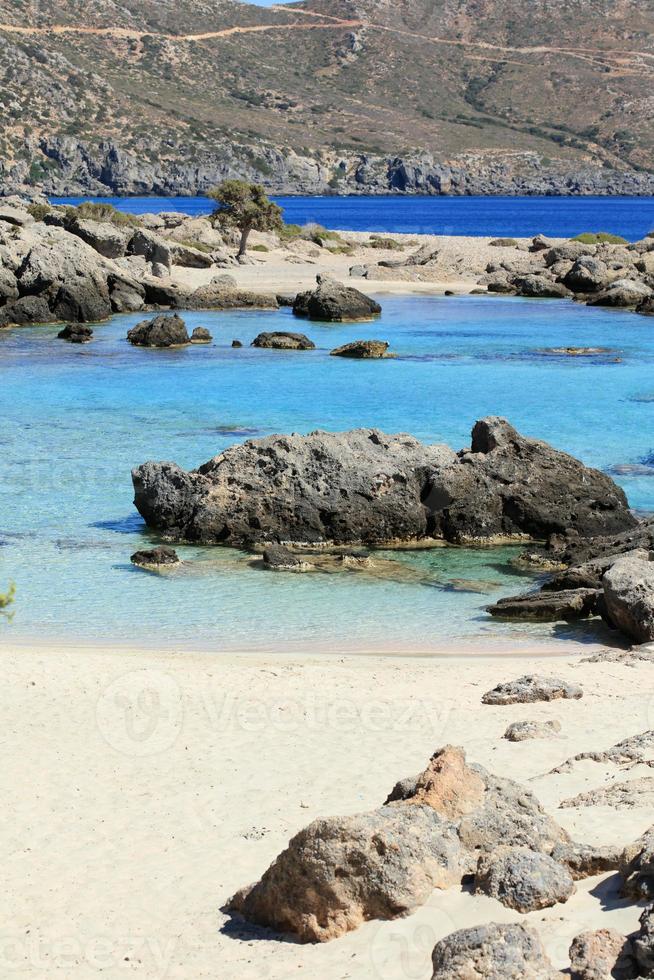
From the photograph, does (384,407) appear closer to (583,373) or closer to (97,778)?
(583,373)

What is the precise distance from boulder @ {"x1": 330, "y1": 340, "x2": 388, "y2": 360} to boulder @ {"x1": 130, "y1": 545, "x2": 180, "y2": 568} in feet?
62.5

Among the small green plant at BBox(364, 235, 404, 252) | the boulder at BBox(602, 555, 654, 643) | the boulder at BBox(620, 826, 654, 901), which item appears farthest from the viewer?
the small green plant at BBox(364, 235, 404, 252)

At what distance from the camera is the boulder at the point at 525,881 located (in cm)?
555

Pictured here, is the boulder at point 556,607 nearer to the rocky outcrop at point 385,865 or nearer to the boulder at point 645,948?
the rocky outcrop at point 385,865

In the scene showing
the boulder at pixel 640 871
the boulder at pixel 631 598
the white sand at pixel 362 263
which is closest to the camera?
the boulder at pixel 640 871

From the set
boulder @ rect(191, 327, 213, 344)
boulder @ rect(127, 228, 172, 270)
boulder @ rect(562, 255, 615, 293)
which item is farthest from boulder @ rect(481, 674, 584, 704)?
boulder @ rect(562, 255, 615, 293)

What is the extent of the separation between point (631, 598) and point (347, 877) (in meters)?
6.44

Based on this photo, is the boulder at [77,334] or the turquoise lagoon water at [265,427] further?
the boulder at [77,334]

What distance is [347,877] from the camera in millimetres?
5730

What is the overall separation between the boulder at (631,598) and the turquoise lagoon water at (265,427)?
1.79 feet

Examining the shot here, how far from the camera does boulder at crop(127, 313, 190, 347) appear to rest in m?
35.0

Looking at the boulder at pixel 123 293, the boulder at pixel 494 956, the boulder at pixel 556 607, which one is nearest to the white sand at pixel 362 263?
the boulder at pixel 123 293

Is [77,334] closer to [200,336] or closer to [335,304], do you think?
[200,336]

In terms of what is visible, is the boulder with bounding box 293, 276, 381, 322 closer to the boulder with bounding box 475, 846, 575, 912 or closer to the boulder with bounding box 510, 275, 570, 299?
the boulder with bounding box 510, 275, 570, 299
